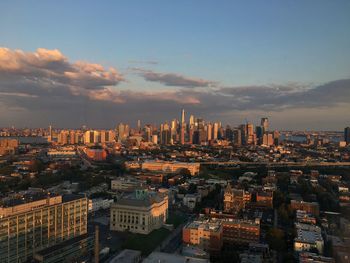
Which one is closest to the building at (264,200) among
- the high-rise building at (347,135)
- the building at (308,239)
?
the building at (308,239)

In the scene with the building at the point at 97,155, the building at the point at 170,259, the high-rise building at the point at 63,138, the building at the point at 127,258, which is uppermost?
the high-rise building at the point at 63,138

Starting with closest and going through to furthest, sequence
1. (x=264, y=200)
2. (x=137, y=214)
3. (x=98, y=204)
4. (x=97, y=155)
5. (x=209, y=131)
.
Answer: (x=137, y=214), (x=98, y=204), (x=264, y=200), (x=97, y=155), (x=209, y=131)

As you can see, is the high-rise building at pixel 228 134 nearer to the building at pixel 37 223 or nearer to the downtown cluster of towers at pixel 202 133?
the downtown cluster of towers at pixel 202 133

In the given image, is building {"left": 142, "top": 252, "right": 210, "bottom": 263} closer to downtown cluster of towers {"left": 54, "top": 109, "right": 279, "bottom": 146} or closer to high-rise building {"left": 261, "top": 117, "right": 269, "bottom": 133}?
downtown cluster of towers {"left": 54, "top": 109, "right": 279, "bottom": 146}

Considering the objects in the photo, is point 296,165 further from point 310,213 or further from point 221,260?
point 221,260

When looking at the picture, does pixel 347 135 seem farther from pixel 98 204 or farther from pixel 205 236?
pixel 205 236

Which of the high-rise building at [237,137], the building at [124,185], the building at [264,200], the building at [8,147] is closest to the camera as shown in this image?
the building at [264,200]

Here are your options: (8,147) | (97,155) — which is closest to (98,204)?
(97,155)
